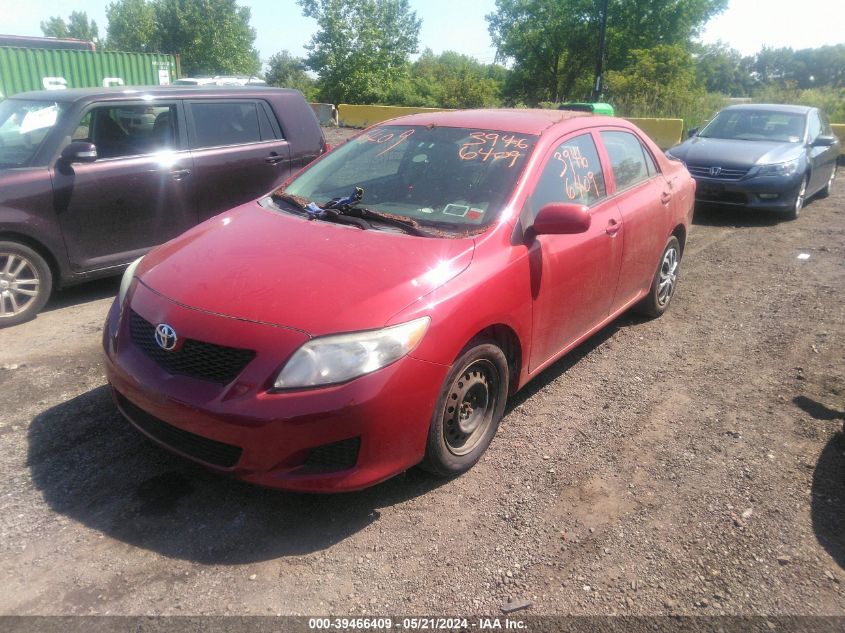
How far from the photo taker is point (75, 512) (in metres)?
2.93

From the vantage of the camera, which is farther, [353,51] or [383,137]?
[353,51]

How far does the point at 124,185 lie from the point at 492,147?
3375 millimetres

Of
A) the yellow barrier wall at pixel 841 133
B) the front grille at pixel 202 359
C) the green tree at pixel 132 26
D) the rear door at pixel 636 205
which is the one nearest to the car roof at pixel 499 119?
the rear door at pixel 636 205

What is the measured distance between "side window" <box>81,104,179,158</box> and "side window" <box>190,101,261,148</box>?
24 cm

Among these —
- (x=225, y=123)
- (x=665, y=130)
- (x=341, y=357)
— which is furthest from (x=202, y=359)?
(x=665, y=130)

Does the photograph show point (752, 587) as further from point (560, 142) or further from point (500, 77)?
point (500, 77)

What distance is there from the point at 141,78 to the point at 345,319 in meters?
20.8

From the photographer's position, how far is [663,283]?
5512 mm

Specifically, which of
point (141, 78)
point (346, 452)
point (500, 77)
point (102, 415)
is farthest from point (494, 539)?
point (500, 77)

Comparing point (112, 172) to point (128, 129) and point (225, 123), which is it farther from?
point (225, 123)

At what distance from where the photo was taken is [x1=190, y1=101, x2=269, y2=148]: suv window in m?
6.18

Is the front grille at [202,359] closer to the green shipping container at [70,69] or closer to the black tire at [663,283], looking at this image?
the black tire at [663,283]

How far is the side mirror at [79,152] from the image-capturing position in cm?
516

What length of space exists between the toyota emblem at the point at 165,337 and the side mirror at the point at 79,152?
302cm
